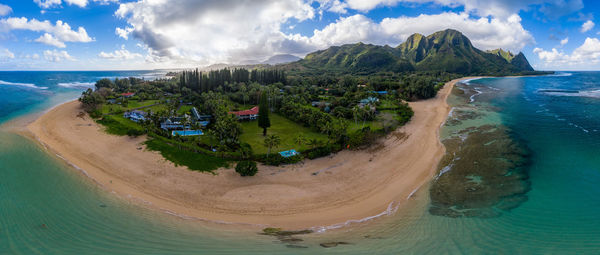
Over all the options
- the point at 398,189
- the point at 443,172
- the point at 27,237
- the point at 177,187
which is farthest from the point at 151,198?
the point at 443,172

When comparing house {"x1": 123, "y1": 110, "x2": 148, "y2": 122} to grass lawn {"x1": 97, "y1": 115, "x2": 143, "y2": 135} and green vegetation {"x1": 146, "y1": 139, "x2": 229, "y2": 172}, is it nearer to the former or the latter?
grass lawn {"x1": 97, "y1": 115, "x2": 143, "y2": 135}

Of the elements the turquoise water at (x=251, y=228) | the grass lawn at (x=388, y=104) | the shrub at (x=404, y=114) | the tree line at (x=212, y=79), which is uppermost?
the tree line at (x=212, y=79)

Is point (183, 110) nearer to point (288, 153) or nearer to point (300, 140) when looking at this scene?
point (300, 140)

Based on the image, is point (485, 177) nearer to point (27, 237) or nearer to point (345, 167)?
point (345, 167)

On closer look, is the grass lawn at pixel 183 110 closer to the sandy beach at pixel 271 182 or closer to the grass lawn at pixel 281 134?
the grass lawn at pixel 281 134

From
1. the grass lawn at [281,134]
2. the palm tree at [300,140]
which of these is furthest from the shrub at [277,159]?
the palm tree at [300,140]

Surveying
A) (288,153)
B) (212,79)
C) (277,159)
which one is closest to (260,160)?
(277,159)
